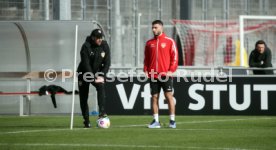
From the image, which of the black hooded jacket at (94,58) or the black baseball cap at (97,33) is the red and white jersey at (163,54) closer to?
the black hooded jacket at (94,58)

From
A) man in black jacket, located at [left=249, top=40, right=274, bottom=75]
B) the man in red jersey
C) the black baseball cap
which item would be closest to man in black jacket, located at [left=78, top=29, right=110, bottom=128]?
the black baseball cap

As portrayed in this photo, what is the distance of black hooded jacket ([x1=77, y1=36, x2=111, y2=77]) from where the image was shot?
1724cm

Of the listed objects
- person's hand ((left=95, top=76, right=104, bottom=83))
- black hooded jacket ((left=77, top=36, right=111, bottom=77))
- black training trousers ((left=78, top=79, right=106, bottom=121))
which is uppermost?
black hooded jacket ((left=77, top=36, right=111, bottom=77))

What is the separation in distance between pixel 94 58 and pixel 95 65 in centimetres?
14

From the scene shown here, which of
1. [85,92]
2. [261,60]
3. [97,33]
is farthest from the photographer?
[261,60]

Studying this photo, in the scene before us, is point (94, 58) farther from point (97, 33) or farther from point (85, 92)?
point (85, 92)

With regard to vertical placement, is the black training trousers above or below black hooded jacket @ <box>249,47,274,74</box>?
below

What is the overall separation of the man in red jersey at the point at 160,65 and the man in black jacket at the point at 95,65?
0.89m

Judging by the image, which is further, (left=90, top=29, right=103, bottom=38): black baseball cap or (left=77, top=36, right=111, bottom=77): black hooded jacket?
(left=77, top=36, right=111, bottom=77): black hooded jacket

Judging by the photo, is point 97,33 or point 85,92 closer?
point 97,33

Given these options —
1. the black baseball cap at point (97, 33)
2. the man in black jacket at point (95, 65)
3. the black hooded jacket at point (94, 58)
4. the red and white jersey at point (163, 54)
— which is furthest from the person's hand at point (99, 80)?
the red and white jersey at point (163, 54)

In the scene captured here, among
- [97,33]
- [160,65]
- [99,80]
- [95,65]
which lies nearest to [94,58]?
[95,65]

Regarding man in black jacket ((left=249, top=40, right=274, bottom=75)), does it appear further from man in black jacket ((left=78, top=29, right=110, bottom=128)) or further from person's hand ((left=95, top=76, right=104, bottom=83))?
person's hand ((left=95, top=76, right=104, bottom=83))

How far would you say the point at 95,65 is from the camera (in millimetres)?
17406
